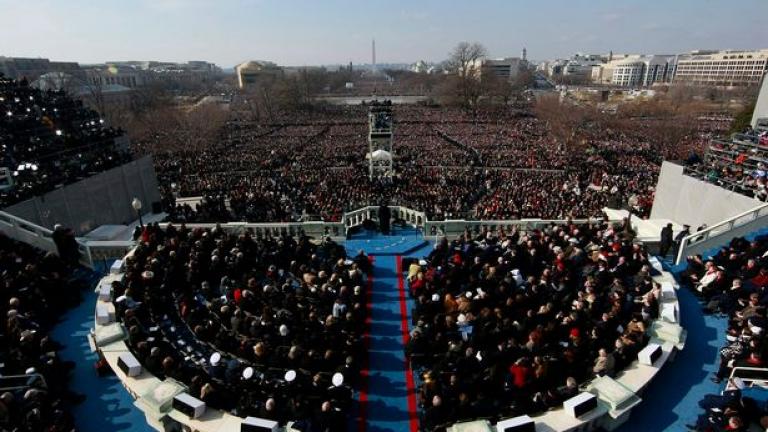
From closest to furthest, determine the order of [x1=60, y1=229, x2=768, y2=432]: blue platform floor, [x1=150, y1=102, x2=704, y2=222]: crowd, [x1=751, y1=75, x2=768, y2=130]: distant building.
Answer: [x1=60, y1=229, x2=768, y2=432]: blue platform floor
[x1=751, y1=75, x2=768, y2=130]: distant building
[x1=150, y1=102, x2=704, y2=222]: crowd

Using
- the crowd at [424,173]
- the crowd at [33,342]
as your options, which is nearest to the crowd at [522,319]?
the crowd at [424,173]

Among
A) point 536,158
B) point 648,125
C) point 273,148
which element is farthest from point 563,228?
point 648,125

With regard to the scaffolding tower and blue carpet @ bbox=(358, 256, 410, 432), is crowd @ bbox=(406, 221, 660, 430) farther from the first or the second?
the scaffolding tower

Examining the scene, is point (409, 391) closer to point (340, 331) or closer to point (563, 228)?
point (340, 331)

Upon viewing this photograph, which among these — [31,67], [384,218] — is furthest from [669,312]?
[31,67]

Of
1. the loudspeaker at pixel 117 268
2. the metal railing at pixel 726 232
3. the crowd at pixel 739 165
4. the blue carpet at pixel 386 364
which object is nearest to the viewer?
the blue carpet at pixel 386 364

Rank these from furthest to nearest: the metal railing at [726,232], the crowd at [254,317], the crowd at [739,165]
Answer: the crowd at [739,165] → the metal railing at [726,232] → the crowd at [254,317]

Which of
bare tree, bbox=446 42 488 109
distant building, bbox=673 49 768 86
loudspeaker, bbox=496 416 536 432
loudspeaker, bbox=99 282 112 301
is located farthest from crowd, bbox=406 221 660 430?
distant building, bbox=673 49 768 86

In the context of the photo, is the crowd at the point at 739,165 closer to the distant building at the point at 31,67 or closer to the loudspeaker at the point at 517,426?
the loudspeaker at the point at 517,426
